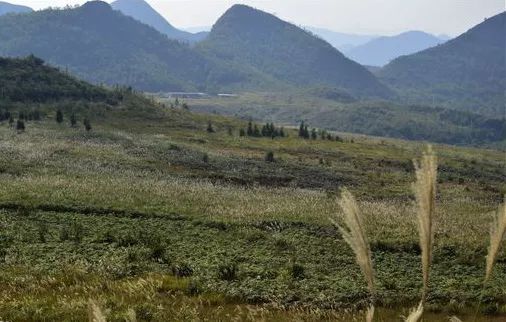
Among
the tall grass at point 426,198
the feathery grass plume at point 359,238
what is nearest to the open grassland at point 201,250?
the feathery grass plume at point 359,238

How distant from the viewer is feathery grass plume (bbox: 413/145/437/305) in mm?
4062

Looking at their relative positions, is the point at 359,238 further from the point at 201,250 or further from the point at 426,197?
the point at 201,250

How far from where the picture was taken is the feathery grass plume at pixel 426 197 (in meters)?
4.06

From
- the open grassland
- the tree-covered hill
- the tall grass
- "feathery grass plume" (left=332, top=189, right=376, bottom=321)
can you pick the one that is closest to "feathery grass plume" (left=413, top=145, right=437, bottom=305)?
the tall grass

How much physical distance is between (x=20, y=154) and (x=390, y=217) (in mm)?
36861

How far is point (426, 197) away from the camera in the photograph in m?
4.07

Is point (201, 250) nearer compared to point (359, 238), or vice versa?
point (359, 238)

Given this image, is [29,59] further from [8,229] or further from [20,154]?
[8,229]

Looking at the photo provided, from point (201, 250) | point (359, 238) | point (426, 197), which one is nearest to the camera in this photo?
point (426, 197)

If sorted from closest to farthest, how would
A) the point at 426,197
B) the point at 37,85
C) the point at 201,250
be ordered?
the point at 426,197 → the point at 201,250 → the point at 37,85

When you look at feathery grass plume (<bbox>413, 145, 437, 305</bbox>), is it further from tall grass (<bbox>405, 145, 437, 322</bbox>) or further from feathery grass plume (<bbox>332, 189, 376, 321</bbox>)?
feathery grass plume (<bbox>332, 189, 376, 321</bbox>)

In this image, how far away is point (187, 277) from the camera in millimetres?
17344

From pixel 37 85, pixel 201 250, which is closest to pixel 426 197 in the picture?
pixel 201 250

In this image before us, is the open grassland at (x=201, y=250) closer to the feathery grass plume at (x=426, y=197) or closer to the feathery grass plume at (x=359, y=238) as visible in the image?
the feathery grass plume at (x=359, y=238)
